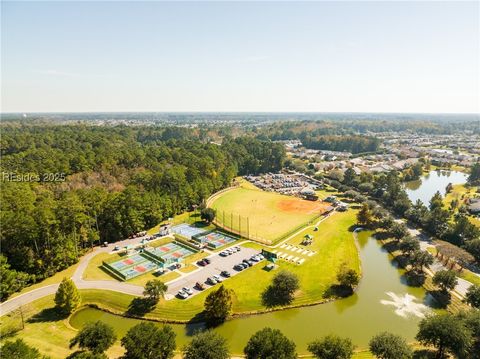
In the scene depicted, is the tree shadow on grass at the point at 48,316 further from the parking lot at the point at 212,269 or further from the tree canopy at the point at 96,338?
the parking lot at the point at 212,269

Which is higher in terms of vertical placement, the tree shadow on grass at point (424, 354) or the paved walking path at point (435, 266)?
the tree shadow on grass at point (424, 354)

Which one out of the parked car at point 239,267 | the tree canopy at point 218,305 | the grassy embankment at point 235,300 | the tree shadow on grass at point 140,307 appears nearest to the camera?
the grassy embankment at point 235,300

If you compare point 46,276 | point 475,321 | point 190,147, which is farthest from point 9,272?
point 190,147

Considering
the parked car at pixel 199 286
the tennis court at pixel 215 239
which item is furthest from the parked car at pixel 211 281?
the tennis court at pixel 215 239

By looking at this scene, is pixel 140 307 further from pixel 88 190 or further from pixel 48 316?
pixel 88 190

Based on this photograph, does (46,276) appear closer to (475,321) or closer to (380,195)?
(475,321)

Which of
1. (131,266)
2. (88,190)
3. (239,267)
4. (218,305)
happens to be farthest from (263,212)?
(218,305)
